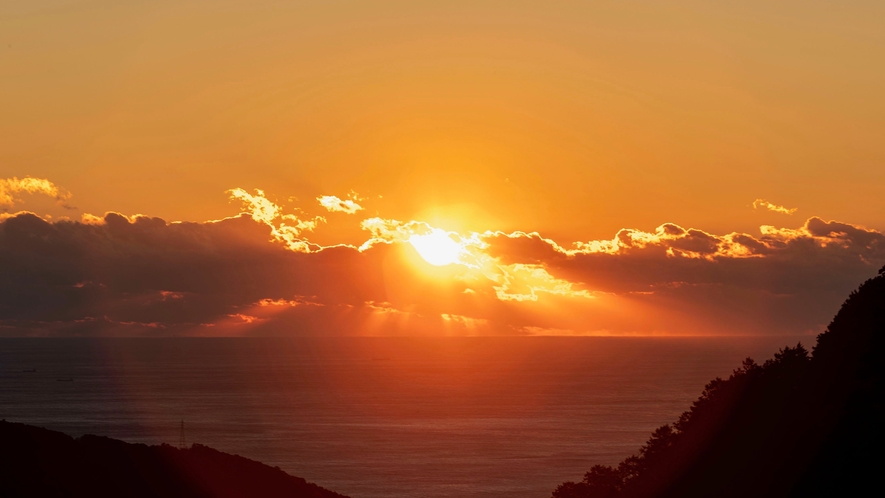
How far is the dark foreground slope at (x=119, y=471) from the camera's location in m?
49.0

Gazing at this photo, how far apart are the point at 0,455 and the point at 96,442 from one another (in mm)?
7493

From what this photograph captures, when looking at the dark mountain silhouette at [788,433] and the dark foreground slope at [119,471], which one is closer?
the dark mountain silhouette at [788,433]

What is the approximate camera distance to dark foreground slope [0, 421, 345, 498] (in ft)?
161

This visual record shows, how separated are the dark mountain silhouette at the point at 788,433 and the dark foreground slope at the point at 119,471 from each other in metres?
20.7

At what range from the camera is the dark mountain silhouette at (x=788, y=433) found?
39.6 metres

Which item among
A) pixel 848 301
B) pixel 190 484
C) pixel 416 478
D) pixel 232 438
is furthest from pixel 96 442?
pixel 232 438

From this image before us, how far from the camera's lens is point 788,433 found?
4762 cm

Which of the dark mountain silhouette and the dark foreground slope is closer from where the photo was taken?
the dark mountain silhouette

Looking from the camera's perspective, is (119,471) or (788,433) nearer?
(788,433)

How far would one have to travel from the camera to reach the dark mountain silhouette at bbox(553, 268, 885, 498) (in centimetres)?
3962

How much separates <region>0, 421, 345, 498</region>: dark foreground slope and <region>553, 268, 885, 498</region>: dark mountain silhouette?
20.7 meters

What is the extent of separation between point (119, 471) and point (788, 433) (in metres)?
38.0

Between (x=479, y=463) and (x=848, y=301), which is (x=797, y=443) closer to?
(x=848, y=301)

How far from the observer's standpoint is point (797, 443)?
146 feet
